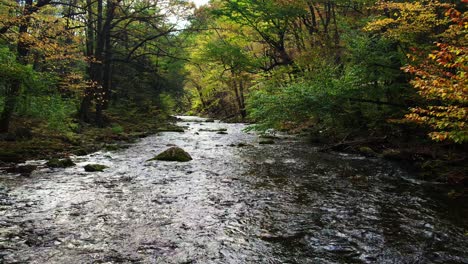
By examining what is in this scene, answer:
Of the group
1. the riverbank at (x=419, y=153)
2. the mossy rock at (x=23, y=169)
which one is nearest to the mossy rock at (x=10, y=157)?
the mossy rock at (x=23, y=169)

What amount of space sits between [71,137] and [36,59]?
3.76 m

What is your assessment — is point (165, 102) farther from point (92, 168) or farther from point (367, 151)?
point (92, 168)

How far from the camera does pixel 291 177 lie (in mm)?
10031

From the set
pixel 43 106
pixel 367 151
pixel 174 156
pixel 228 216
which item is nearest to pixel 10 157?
pixel 43 106

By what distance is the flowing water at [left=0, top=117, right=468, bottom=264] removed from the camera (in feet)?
16.3

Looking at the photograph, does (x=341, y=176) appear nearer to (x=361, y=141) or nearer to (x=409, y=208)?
(x=409, y=208)

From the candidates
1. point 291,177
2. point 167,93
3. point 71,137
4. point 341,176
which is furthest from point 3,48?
point 167,93

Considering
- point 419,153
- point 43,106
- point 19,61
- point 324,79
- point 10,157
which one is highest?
point 324,79

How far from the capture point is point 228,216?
665cm

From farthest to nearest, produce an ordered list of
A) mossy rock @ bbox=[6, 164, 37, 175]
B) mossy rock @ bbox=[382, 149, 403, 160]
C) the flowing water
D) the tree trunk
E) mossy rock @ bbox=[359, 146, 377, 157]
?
mossy rock @ bbox=[359, 146, 377, 157] → mossy rock @ bbox=[382, 149, 403, 160] → the tree trunk → mossy rock @ bbox=[6, 164, 37, 175] → the flowing water

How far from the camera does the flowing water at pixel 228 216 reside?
4.98 metres

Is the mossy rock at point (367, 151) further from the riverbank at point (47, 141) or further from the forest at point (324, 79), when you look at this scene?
the riverbank at point (47, 141)

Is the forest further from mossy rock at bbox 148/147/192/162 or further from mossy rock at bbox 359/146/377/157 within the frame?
mossy rock at bbox 148/147/192/162

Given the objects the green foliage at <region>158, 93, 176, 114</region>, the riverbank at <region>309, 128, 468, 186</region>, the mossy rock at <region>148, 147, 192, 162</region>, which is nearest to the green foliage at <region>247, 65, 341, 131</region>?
the riverbank at <region>309, 128, 468, 186</region>
